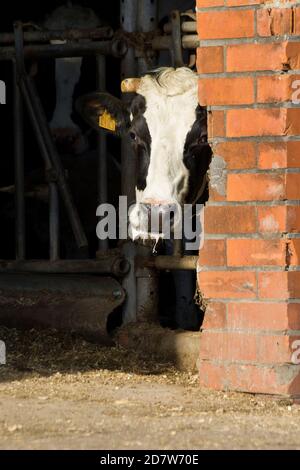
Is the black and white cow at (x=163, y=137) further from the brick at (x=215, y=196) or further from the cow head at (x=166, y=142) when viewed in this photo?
the brick at (x=215, y=196)

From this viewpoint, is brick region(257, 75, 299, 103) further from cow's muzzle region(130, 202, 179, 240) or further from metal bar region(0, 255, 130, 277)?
metal bar region(0, 255, 130, 277)

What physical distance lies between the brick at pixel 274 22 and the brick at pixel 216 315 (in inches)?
47.5

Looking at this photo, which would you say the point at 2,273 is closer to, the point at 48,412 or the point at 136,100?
the point at 136,100

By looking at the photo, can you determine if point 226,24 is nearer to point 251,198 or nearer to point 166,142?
point 251,198

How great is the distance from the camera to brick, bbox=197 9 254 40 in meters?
5.20

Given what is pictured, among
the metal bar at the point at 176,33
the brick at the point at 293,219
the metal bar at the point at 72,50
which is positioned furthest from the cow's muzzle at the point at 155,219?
the metal bar at the point at 72,50

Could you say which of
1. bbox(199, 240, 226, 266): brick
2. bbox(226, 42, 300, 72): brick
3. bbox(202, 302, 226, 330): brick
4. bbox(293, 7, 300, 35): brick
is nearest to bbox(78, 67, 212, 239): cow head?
bbox(199, 240, 226, 266): brick

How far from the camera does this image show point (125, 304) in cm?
667

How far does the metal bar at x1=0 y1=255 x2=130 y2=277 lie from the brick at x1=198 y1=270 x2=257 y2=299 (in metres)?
1.38

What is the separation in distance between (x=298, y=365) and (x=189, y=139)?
1553 millimetres

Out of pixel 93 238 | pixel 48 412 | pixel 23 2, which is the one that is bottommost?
pixel 48 412

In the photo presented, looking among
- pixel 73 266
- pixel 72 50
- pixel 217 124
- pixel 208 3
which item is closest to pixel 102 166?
pixel 73 266
